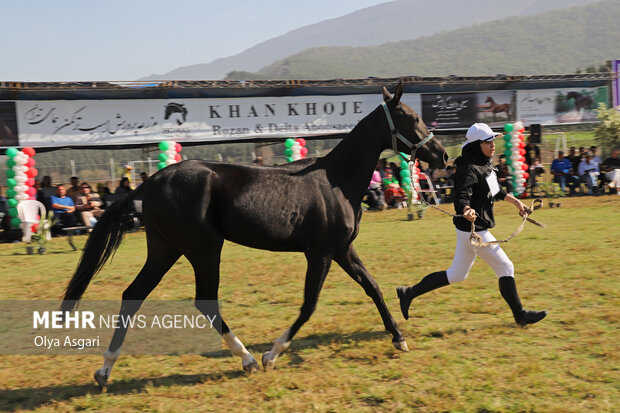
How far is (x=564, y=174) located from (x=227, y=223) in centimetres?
1780

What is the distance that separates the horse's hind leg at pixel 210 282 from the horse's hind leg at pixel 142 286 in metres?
0.28

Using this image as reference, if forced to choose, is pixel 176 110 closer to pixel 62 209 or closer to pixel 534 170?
pixel 62 209

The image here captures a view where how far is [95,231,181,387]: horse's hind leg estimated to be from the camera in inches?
169

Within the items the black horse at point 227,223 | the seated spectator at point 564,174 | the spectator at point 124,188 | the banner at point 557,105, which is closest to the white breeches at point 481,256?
the black horse at point 227,223

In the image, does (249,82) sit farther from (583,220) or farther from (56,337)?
(56,337)

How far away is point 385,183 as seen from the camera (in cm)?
1805

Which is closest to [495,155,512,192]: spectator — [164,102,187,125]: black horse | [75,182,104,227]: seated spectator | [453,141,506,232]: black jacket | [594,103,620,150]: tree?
[594,103,620,150]: tree

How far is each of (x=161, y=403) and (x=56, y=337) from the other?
2174 millimetres

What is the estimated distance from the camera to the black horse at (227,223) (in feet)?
14.3

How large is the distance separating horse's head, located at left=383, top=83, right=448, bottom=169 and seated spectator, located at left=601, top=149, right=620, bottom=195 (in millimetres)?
15981

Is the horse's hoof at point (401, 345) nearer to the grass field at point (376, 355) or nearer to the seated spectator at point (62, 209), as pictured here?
the grass field at point (376, 355)

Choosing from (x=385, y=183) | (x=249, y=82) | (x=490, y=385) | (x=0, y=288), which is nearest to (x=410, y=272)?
(x=490, y=385)

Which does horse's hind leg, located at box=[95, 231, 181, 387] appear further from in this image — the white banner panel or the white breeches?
the white banner panel

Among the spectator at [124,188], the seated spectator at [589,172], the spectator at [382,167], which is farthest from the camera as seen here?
the seated spectator at [589,172]
